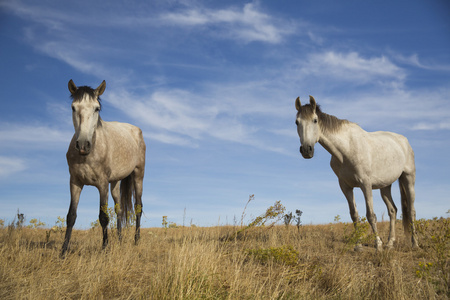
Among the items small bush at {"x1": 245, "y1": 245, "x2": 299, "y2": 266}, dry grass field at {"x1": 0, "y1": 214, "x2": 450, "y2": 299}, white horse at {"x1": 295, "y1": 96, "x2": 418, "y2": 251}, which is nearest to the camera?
dry grass field at {"x1": 0, "y1": 214, "x2": 450, "y2": 299}

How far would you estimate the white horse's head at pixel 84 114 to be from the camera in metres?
7.19

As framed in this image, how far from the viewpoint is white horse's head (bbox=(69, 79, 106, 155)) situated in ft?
23.6

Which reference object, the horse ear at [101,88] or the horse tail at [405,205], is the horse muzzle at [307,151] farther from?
the horse ear at [101,88]

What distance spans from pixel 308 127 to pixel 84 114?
4.83 m

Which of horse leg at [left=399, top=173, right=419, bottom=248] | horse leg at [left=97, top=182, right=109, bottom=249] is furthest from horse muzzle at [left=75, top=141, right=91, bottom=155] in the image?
horse leg at [left=399, top=173, right=419, bottom=248]

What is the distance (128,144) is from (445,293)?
756cm

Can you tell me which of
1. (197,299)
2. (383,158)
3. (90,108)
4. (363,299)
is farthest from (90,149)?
(383,158)

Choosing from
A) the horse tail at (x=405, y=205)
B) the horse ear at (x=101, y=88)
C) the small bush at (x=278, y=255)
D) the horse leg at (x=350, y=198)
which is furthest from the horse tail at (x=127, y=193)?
the horse tail at (x=405, y=205)

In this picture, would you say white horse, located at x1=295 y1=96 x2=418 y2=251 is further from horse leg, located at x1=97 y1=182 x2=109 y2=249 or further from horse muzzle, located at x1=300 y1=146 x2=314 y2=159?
horse leg, located at x1=97 y1=182 x2=109 y2=249

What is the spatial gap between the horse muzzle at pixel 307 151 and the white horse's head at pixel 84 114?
14.8 feet

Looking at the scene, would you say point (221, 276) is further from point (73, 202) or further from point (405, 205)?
point (405, 205)

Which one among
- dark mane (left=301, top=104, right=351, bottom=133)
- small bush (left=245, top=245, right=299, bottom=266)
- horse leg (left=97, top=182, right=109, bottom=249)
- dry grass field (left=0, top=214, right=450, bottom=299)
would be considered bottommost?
dry grass field (left=0, top=214, right=450, bottom=299)

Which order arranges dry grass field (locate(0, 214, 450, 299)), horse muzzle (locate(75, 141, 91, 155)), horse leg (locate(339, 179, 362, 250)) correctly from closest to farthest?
dry grass field (locate(0, 214, 450, 299)) → horse muzzle (locate(75, 141, 91, 155)) → horse leg (locate(339, 179, 362, 250))

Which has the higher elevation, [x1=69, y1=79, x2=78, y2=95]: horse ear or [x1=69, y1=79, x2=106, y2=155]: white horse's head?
[x1=69, y1=79, x2=78, y2=95]: horse ear
